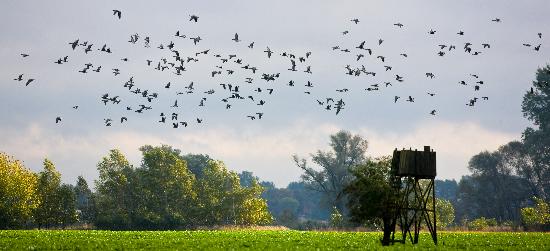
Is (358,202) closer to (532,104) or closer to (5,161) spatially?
(5,161)

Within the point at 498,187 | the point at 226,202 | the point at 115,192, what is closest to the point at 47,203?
the point at 115,192

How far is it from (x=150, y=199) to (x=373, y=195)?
6340cm

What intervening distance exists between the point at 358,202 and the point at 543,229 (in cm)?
4974

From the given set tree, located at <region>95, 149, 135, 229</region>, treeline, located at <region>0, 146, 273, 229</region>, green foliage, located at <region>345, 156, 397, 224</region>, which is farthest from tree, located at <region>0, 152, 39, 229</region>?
green foliage, located at <region>345, 156, 397, 224</region>

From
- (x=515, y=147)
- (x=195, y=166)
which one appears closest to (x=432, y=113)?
(x=515, y=147)

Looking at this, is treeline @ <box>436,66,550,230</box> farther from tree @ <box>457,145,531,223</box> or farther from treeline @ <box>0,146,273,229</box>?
treeline @ <box>0,146,273,229</box>

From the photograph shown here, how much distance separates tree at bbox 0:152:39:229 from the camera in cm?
7788

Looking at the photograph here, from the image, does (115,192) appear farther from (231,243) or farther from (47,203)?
(231,243)

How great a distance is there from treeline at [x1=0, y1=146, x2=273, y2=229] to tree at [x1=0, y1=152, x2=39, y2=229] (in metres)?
1.22

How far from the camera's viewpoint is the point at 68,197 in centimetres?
8600

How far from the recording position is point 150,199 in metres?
93.6

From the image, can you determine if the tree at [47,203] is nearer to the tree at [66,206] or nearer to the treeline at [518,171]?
the tree at [66,206]

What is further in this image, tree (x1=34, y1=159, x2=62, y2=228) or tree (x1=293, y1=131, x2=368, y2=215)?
tree (x1=293, y1=131, x2=368, y2=215)

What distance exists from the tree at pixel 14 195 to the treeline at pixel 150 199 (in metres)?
1.22
